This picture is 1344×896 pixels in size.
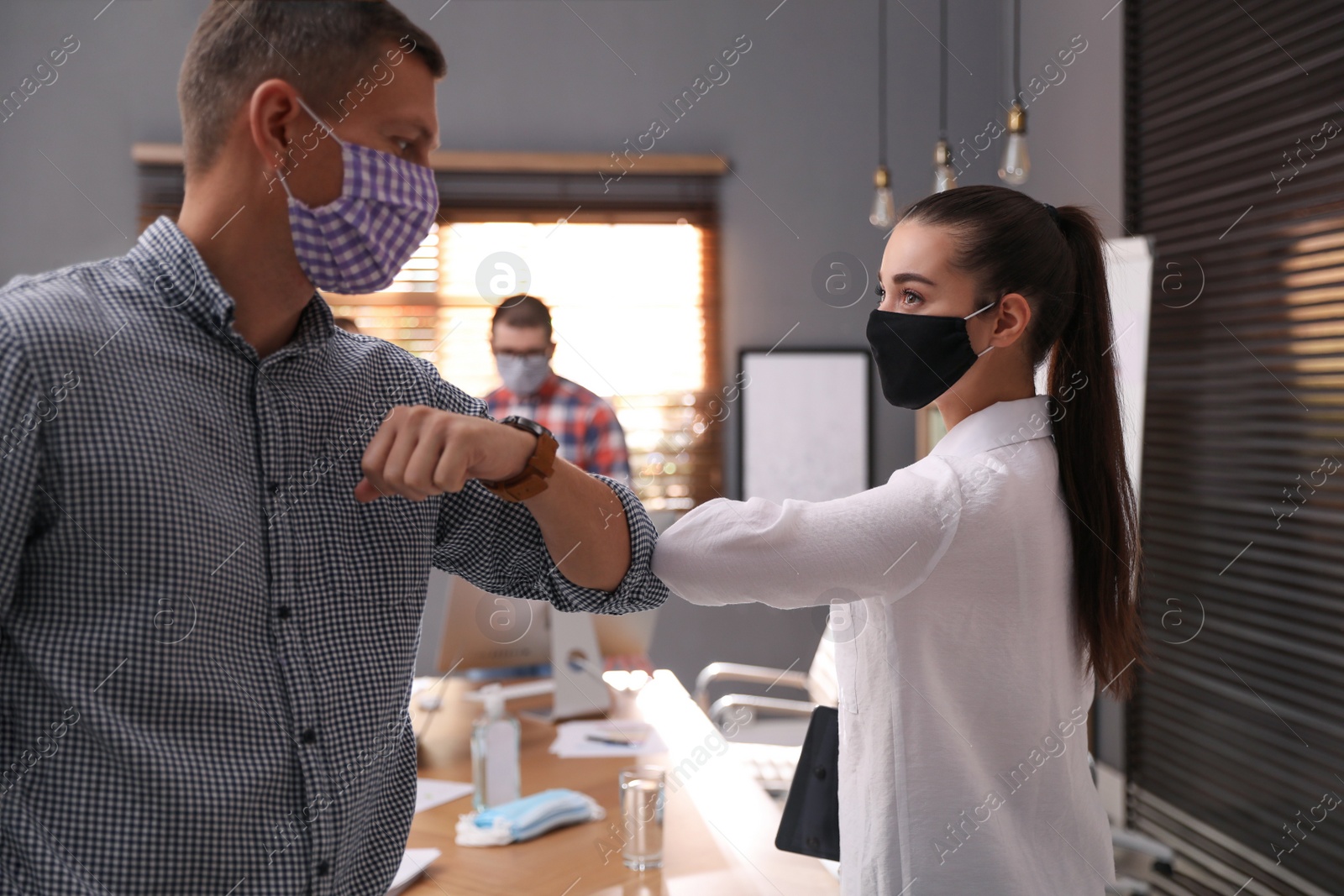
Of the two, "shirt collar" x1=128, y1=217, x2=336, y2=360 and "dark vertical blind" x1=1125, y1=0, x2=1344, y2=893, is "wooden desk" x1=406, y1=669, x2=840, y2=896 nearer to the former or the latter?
"shirt collar" x1=128, y1=217, x2=336, y2=360

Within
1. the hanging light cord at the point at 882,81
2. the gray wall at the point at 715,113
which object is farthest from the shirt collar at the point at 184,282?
the hanging light cord at the point at 882,81

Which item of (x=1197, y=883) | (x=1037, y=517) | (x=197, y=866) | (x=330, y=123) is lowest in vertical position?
(x=1197, y=883)

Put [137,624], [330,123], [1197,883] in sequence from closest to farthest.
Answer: [137,624]
[330,123]
[1197,883]

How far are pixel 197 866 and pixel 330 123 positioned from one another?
69 cm

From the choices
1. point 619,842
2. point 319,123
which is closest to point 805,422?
point 619,842

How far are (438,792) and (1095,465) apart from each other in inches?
55.0

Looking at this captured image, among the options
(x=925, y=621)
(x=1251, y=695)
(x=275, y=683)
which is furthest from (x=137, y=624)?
(x=1251, y=695)

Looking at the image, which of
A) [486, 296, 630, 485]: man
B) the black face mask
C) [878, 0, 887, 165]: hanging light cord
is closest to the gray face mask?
[486, 296, 630, 485]: man

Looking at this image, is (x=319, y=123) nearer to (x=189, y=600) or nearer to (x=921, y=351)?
(x=189, y=600)

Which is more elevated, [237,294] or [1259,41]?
[1259,41]

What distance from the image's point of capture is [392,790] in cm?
101

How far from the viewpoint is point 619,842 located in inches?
65.2

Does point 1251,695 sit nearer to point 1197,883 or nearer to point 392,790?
point 1197,883

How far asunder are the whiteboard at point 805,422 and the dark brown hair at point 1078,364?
3135mm
